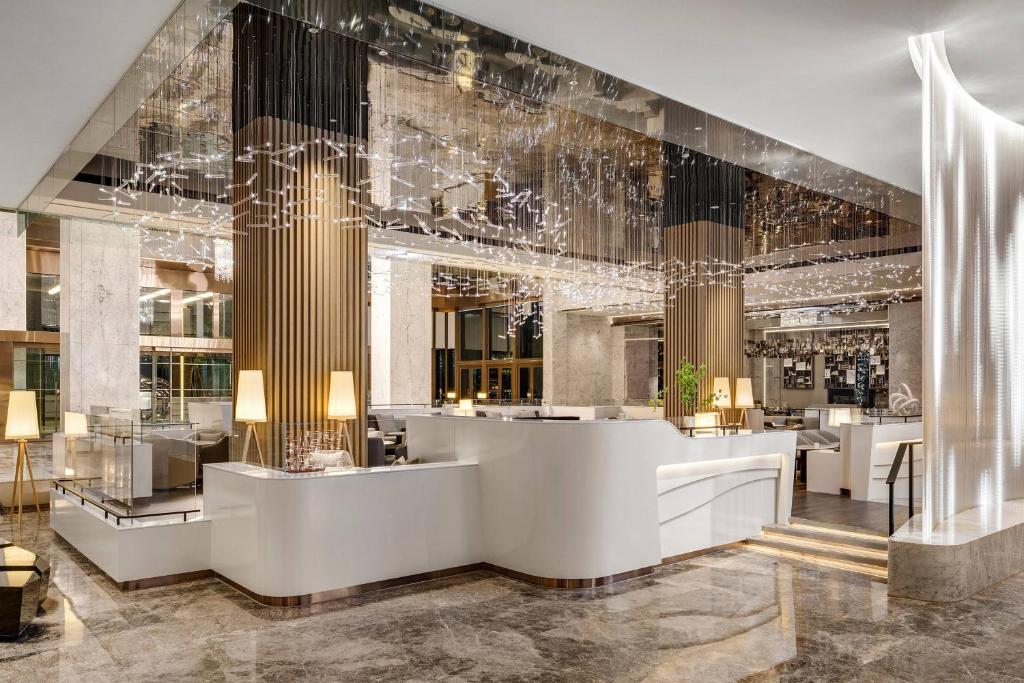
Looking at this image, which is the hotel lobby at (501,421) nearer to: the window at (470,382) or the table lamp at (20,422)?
the table lamp at (20,422)

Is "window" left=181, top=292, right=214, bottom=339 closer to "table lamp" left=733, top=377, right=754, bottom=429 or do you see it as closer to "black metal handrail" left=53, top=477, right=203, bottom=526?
"black metal handrail" left=53, top=477, right=203, bottom=526

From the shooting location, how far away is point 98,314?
40.0ft

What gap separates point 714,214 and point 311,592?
9648 mm

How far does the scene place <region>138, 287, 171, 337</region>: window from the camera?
18.8m

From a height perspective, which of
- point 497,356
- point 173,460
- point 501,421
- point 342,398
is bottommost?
point 173,460

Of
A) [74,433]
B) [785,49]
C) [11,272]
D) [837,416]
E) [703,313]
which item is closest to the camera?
[785,49]

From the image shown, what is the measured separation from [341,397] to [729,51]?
4.92m

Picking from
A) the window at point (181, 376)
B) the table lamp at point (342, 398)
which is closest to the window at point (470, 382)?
the window at point (181, 376)

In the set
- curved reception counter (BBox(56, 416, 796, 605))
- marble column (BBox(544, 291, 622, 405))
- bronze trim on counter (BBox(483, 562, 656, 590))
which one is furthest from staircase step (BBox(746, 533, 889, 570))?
marble column (BBox(544, 291, 622, 405))

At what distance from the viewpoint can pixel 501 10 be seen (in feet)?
16.0

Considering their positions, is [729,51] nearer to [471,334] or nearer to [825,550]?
[825,550]

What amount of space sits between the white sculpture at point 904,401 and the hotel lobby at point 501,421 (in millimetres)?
10382

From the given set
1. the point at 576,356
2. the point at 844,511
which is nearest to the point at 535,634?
the point at 844,511

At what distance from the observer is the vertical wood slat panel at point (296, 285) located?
7871mm
